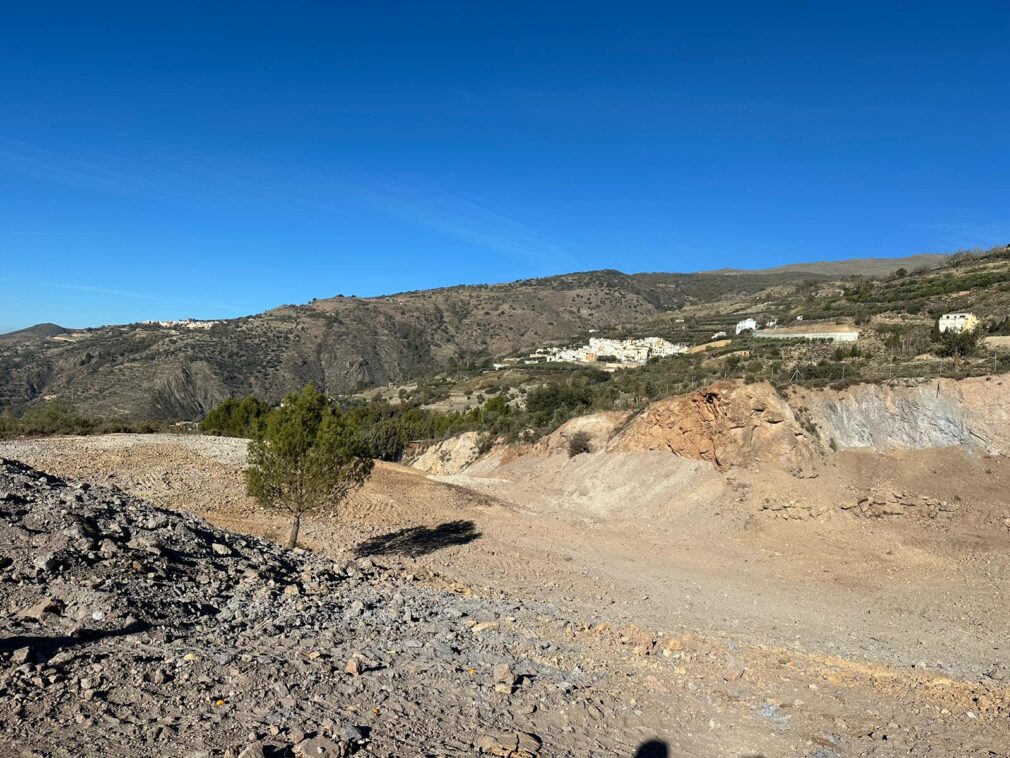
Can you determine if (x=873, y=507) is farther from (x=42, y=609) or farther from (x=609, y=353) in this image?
(x=609, y=353)

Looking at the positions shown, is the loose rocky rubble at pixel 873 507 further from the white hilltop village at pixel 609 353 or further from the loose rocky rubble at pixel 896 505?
the white hilltop village at pixel 609 353

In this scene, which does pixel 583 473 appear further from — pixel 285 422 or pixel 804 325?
pixel 804 325

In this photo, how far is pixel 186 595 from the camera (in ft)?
25.4

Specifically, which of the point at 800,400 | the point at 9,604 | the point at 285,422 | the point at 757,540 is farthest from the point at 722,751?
the point at 800,400

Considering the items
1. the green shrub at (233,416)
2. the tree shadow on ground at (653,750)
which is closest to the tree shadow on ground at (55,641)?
the tree shadow on ground at (653,750)

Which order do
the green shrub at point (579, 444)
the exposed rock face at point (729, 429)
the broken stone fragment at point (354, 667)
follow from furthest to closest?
the green shrub at point (579, 444)
the exposed rock face at point (729, 429)
the broken stone fragment at point (354, 667)

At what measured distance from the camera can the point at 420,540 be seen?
18.1m

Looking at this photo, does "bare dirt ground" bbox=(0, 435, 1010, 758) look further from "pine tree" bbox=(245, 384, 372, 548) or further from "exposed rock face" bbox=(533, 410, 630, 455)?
"pine tree" bbox=(245, 384, 372, 548)

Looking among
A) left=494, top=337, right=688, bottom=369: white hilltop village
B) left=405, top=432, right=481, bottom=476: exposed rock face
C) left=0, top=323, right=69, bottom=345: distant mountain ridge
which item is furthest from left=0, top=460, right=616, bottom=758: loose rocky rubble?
left=0, top=323, right=69, bottom=345: distant mountain ridge

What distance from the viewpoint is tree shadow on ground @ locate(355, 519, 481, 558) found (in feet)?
54.0

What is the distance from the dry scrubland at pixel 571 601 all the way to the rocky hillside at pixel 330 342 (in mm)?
63589

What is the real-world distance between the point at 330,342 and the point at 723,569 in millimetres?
97652

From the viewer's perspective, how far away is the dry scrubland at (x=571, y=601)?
Answer: 555 cm

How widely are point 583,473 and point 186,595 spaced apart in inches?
797
